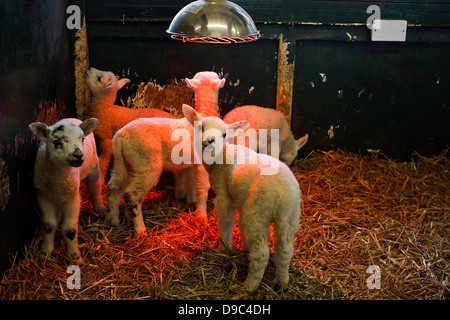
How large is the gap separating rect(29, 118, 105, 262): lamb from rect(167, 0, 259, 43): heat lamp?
1084mm

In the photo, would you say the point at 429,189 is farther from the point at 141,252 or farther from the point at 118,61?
the point at 118,61

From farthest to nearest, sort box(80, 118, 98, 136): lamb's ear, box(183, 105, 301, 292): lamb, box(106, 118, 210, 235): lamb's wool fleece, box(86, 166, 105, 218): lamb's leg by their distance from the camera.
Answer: box(86, 166, 105, 218): lamb's leg
box(106, 118, 210, 235): lamb's wool fleece
box(80, 118, 98, 136): lamb's ear
box(183, 105, 301, 292): lamb

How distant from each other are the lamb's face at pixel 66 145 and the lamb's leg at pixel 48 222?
1.49 ft

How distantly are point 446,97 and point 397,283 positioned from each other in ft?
11.2

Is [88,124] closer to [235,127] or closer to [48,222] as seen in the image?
[48,222]

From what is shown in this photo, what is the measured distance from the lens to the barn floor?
153 inches

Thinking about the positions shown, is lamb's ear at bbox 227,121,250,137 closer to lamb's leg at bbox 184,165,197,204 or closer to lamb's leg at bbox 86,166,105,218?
lamb's leg at bbox 184,165,197,204

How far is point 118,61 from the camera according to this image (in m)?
6.07

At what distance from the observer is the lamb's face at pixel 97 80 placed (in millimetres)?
5766

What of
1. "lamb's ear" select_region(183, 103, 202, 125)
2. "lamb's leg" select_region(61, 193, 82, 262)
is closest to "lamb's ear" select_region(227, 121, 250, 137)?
"lamb's ear" select_region(183, 103, 202, 125)

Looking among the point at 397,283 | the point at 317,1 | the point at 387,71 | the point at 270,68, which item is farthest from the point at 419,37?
the point at 397,283

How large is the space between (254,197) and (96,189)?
6.64ft

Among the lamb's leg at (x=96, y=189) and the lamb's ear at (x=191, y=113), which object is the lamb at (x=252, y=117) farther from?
the lamb's leg at (x=96, y=189)

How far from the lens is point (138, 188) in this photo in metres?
4.66
